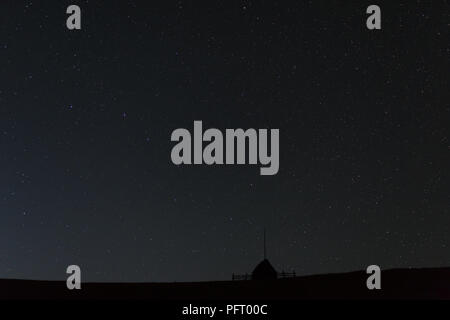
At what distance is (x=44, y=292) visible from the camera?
1495 cm

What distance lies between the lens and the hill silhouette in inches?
595

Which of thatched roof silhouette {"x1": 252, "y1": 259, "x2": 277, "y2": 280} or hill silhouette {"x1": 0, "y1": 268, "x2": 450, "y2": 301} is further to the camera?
thatched roof silhouette {"x1": 252, "y1": 259, "x2": 277, "y2": 280}

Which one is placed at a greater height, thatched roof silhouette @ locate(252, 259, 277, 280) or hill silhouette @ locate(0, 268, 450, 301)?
thatched roof silhouette @ locate(252, 259, 277, 280)

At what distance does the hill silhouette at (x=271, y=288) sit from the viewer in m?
15.1

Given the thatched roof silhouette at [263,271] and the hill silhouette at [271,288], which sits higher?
the thatched roof silhouette at [263,271]

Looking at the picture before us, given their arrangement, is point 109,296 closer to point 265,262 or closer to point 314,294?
point 314,294

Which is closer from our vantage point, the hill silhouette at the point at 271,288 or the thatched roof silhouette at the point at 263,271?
the hill silhouette at the point at 271,288

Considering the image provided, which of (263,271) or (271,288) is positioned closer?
(271,288)

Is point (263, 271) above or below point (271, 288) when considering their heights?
above

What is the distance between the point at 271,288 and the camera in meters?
16.5
